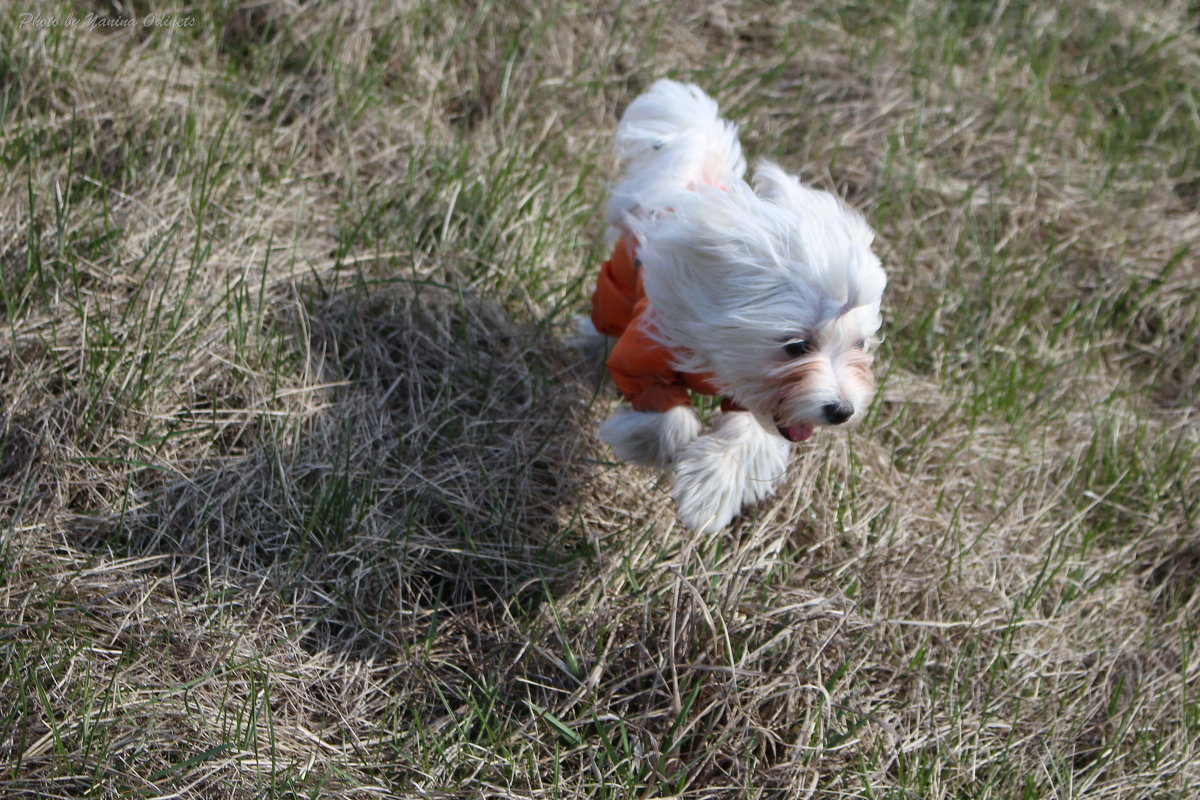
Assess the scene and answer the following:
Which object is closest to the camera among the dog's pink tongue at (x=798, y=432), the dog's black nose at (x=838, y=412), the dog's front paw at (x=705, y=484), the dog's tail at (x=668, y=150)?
the dog's black nose at (x=838, y=412)

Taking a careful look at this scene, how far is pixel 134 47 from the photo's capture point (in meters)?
3.67

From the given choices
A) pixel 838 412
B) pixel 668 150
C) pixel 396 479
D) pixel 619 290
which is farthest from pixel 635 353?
pixel 396 479

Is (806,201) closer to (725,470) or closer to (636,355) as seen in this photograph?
(636,355)

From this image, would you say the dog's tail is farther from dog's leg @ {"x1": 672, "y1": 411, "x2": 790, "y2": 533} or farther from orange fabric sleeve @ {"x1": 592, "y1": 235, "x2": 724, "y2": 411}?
dog's leg @ {"x1": 672, "y1": 411, "x2": 790, "y2": 533}

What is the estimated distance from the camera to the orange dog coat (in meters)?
2.74

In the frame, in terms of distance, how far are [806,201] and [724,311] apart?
362mm

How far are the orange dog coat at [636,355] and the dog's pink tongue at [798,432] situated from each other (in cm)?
22

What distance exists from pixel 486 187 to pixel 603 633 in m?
1.65

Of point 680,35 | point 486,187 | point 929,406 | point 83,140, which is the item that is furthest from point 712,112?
point 83,140

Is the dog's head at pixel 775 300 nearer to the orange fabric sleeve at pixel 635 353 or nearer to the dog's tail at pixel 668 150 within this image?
the orange fabric sleeve at pixel 635 353

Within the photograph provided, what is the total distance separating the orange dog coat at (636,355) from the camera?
108 inches

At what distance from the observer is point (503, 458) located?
3.11 metres

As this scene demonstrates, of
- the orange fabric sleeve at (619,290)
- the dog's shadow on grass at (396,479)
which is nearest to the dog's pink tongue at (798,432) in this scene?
the orange fabric sleeve at (619,290)

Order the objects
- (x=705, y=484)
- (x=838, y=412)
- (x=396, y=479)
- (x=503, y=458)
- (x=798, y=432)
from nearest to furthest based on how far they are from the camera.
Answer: (x=838, y=412), (x=798, y=432), (x=705, y=484), (x=396, y=479), (x=503, y=458)
